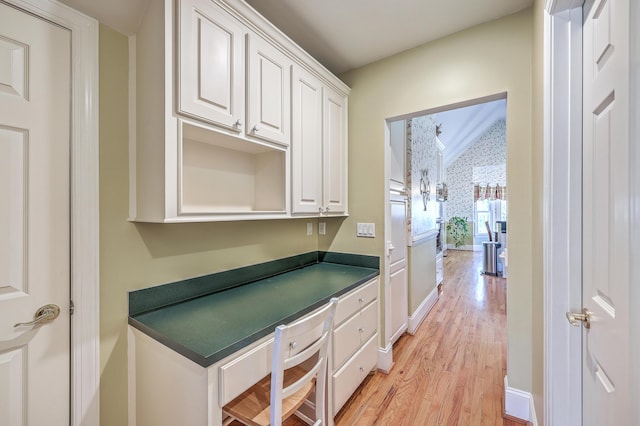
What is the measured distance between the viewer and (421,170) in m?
3.51

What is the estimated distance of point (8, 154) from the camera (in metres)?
0.99

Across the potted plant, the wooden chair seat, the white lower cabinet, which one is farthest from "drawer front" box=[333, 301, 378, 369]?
the potted plant

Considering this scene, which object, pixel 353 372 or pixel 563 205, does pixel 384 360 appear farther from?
pixel 563 205

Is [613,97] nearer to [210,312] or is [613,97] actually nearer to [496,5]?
[496,5]

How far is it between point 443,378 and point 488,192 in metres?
7.65

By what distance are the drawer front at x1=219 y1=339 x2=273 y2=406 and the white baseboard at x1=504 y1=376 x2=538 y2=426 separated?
1.63 meters

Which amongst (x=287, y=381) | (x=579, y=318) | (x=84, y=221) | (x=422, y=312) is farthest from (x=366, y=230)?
(x=84, y=221)

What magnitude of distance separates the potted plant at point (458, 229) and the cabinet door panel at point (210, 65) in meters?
8.52

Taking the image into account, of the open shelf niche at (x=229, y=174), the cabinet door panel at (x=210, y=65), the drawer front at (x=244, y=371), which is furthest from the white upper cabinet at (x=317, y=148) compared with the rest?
the drawer front at (x=244, y=371)

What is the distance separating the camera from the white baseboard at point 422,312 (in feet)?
9.52

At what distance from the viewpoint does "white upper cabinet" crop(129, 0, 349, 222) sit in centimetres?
114

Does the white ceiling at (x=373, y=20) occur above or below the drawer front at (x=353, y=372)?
above

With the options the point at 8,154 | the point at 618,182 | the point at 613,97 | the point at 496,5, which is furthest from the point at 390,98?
the point at 8,154

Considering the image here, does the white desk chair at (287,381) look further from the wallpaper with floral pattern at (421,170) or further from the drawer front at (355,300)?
the wallpaper with floral pattern at (421,170)
